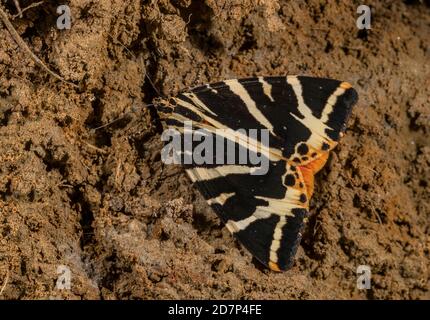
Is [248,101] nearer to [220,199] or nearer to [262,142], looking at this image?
[262,142]

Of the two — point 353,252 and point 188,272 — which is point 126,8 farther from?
point 353,252

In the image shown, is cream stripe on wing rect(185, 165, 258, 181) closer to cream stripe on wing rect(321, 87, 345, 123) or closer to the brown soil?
the brown soil

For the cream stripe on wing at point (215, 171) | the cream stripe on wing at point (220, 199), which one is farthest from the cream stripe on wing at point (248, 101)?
the cream stripe on wing at point (220, 199)

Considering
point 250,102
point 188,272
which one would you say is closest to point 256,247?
point 188,272

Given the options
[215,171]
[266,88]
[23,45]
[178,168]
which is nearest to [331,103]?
[266,88]

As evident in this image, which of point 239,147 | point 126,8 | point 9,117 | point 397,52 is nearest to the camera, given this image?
point 9,117
